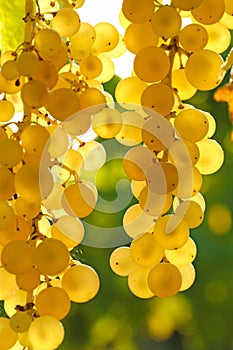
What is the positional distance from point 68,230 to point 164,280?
0.29ft

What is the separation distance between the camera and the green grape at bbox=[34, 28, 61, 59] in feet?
1.94

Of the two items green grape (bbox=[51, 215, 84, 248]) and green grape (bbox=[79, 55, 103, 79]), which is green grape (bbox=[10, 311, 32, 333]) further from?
green grape (bbox=[79, 55, 103, 79])

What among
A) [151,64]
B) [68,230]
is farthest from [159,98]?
[68,230]

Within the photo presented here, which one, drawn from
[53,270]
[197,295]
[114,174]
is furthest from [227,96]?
[197,295]

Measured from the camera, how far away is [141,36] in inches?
Result: 24.6

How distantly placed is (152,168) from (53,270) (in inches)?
4.4

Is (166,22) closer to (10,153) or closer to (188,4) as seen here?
(188,4)

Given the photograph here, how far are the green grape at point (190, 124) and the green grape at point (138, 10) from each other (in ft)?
0.28

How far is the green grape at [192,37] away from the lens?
2.02 feet

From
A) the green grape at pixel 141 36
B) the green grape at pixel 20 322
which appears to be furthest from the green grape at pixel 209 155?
the green grape at pixel 20 322

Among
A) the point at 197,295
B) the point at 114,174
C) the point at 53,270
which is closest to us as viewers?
the point at 53,270

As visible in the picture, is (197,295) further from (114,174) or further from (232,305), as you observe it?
(114,174)

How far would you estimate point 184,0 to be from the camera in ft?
1.95

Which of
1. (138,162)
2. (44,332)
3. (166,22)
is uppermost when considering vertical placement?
(166,22)
